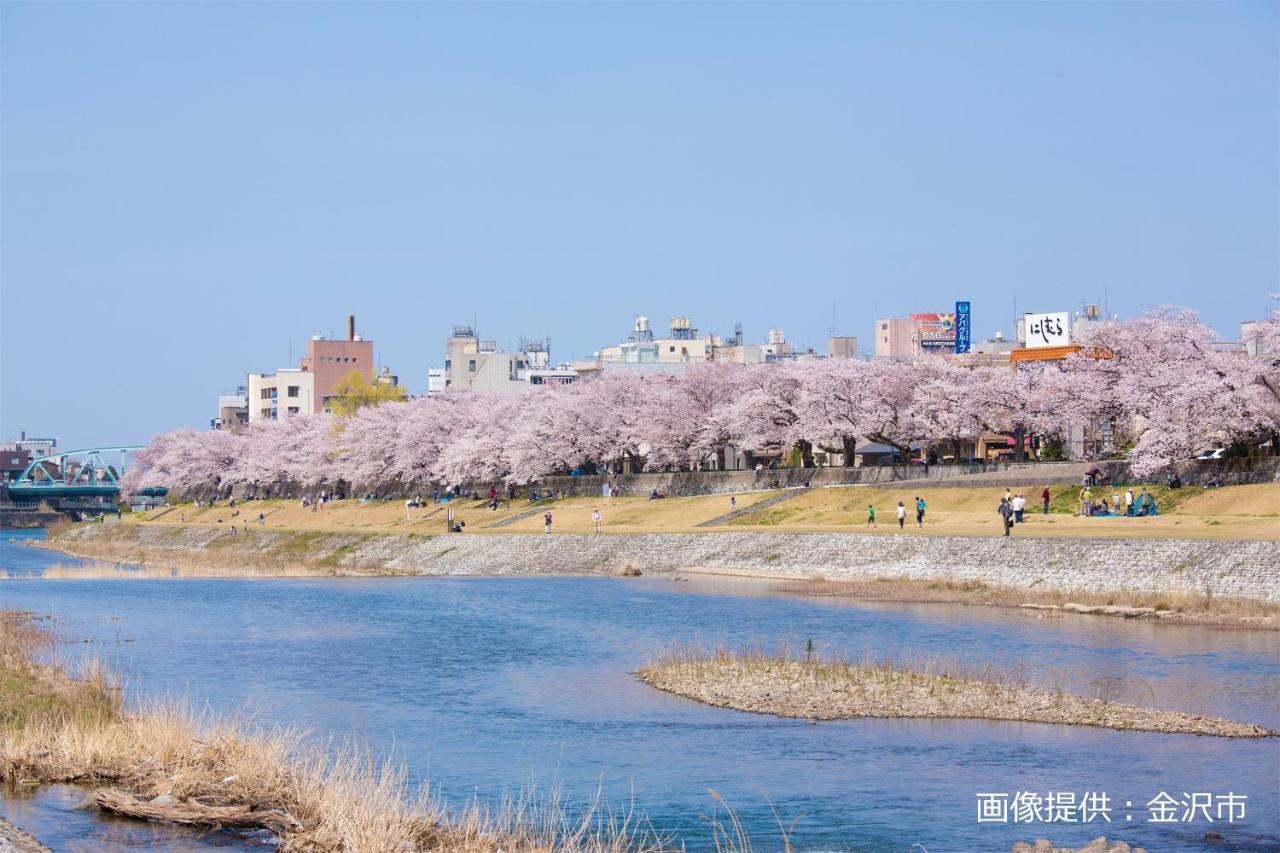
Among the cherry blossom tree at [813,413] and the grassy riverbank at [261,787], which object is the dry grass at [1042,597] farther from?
the grassy riverbank at [261,787]

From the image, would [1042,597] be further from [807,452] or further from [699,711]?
[807,452]

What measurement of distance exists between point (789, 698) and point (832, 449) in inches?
2960

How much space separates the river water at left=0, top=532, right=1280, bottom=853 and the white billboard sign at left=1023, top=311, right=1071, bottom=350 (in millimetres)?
73943

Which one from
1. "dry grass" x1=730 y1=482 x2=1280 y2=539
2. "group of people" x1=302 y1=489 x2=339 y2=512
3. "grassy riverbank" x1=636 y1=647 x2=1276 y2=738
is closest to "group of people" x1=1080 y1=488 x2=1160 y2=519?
"dry grass" x1=730 y1=482 x2=1280 y2=539

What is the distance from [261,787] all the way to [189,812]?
1.10 metres

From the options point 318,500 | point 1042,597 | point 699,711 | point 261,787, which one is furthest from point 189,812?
point 318,500

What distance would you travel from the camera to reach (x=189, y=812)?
2225cm

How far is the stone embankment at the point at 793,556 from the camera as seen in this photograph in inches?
1955

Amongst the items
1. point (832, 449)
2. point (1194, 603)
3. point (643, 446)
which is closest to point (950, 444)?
point (832, 449)

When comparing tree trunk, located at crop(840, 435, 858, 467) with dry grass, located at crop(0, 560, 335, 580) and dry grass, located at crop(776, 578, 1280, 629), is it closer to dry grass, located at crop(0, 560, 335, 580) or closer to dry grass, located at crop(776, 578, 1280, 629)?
dry grass, located at crop(0, 560, 335, 580)

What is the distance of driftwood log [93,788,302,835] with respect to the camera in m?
21.9

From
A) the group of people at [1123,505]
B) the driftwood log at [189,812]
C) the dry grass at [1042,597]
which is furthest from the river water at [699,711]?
the group of people at [1123,505]

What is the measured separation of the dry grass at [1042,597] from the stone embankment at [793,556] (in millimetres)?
597

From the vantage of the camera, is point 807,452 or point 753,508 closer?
point 753,508
